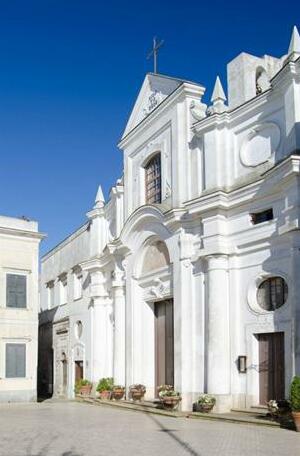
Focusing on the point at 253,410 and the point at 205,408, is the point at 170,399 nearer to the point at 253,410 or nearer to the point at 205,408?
the point at 205,408

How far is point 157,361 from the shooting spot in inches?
984

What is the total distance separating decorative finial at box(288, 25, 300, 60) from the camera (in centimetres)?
1824

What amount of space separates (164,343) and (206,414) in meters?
5.49

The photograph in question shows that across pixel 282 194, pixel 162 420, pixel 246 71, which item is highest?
pixel 246 71

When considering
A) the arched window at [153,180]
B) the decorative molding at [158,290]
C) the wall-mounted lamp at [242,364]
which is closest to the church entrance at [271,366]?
the wall-mounted lamp at [242,364]

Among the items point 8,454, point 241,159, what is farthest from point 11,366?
point 8,454

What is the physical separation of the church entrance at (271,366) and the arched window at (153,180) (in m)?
7.99

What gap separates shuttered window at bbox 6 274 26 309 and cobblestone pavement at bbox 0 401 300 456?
8.75 m

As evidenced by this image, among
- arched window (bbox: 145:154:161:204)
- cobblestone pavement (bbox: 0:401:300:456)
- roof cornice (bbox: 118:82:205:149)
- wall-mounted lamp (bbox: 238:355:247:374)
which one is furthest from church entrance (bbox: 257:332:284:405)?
roof cornice (bbox: 118:82:205:149)

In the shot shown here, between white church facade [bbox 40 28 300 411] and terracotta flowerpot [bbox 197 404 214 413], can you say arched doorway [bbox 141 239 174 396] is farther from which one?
terracotta flowerpot [bbox 197 404 214 413]

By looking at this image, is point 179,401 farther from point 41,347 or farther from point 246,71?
point 41,347

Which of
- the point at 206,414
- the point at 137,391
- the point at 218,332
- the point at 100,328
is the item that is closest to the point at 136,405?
the point at 137,391

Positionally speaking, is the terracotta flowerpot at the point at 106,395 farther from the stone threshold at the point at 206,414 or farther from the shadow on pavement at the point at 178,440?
the shadow on pavement at the point at 178,440

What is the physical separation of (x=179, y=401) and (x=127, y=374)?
4.68 metres
